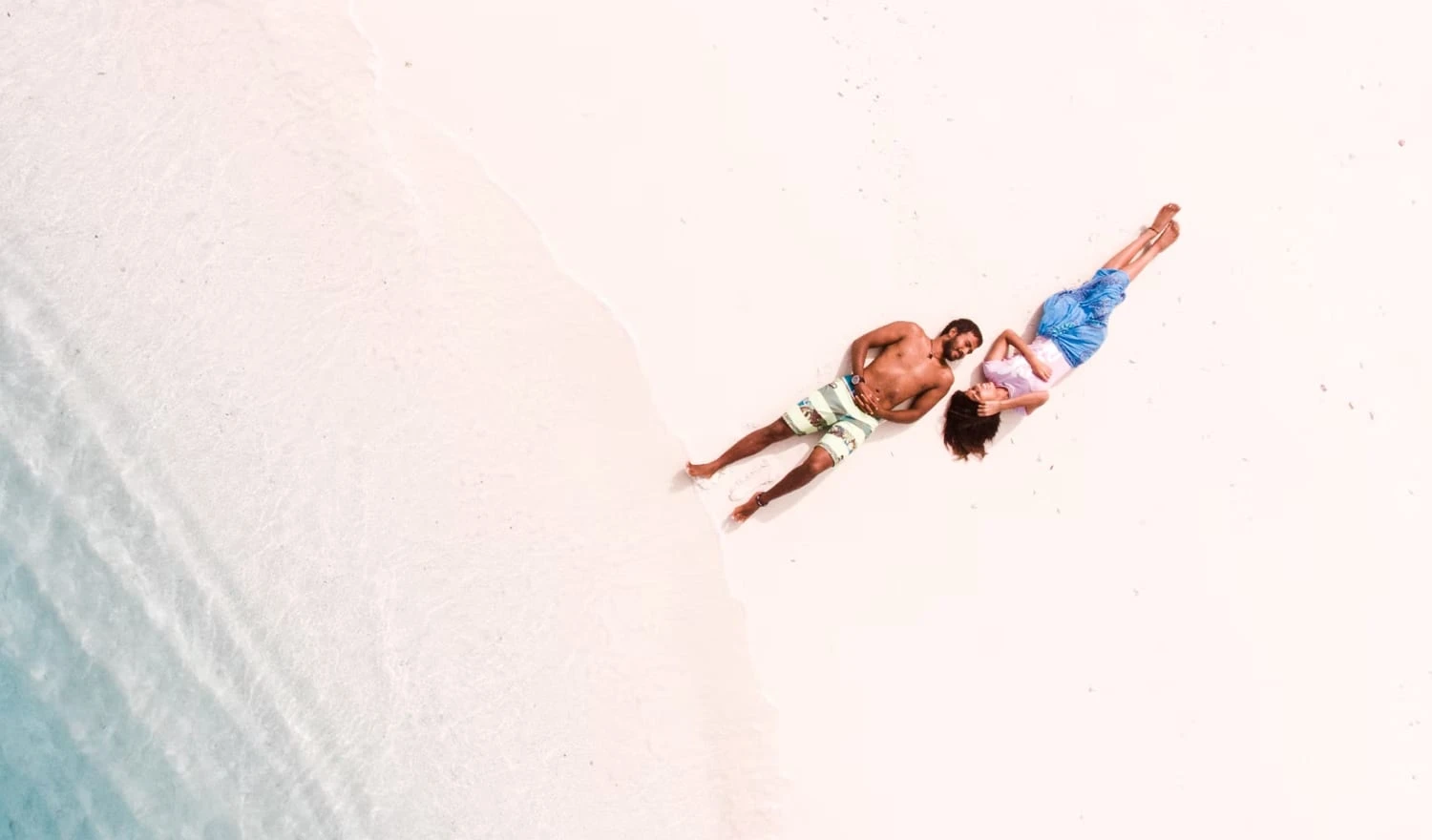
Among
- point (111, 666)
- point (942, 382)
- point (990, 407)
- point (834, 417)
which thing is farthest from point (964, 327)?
point (111, 666)

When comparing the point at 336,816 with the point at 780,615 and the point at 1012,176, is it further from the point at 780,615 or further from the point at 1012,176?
the point at 1012,176

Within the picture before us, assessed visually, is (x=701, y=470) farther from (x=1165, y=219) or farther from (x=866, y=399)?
(x=1165, y=219)

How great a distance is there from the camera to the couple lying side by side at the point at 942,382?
536 centimetres

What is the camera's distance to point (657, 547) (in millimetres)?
5402

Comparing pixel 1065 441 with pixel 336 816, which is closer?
pixel 336 816

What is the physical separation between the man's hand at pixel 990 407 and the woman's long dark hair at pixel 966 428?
0.06 metres

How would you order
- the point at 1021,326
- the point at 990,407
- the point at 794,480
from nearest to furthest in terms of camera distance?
the point at 794,480 < the point at 990,407 < the point at 1021,326

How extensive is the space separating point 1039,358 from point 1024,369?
0.12m

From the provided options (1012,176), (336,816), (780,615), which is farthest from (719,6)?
(336,816)

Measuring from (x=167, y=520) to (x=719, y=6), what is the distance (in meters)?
4.09

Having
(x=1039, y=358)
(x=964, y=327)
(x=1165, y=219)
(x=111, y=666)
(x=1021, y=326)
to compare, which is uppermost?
(x=111, y=666)

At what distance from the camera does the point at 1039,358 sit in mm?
5516

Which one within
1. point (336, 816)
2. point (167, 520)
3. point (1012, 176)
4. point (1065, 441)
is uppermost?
point (167, 520)

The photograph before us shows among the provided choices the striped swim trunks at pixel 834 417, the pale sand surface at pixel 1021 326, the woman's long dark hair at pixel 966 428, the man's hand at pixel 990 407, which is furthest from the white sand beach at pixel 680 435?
the man's hand at pixel 990 407
